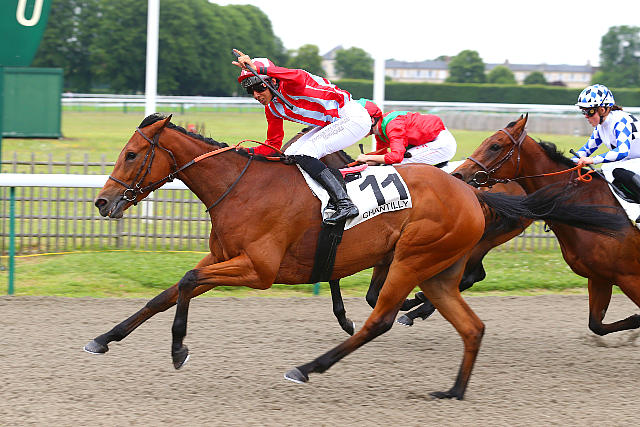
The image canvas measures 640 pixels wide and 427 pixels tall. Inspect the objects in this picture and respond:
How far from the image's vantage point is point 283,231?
4266 mm

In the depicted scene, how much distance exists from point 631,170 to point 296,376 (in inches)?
98.6

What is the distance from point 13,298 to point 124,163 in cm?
259

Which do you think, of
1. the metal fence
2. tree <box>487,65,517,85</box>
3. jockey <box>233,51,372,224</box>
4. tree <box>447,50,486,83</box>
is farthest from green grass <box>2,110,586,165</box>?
tree <box>487,65,517,85</box>

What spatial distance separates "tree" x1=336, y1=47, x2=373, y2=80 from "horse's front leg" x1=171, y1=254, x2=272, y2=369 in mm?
19226

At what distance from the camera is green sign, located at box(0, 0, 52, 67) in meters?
A: 6.96

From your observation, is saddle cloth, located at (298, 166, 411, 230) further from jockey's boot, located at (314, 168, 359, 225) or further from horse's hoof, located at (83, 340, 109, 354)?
horse's hoof, located at (83, 340, 109, 354)

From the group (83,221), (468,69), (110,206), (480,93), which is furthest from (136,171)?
(468,69)

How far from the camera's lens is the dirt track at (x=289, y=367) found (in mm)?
3834

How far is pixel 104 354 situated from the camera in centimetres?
481

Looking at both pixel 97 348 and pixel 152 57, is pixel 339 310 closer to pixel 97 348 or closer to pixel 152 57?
pixel 97 348

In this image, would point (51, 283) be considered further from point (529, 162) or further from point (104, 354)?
point (529, 162)

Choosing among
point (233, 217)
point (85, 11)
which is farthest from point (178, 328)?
point (85, 11)

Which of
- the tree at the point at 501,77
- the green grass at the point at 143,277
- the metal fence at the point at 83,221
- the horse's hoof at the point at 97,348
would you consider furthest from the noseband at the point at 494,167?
the tree at the point at 501,77

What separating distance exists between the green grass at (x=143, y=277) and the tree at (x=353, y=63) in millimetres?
15676
